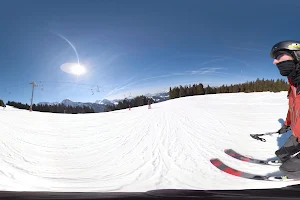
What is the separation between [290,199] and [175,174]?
45cm

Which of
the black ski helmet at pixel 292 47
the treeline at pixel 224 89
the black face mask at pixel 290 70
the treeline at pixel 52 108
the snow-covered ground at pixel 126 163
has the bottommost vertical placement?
the snow-covered ground at pixel 126 163

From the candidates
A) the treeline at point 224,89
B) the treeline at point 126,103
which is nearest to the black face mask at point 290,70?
the treeline at point 224,89

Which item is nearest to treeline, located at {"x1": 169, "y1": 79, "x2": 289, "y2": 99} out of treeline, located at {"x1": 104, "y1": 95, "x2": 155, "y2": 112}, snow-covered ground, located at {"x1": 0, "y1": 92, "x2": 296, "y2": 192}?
treeline, located at {"x1": 104, "y1": 95, "x2": 155, "y2": 112}

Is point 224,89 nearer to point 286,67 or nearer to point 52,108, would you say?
point 286,67

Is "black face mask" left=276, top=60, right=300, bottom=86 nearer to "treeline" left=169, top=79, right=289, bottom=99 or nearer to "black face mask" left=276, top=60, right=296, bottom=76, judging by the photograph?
"black face mask" left=276, top=60, right=296, bottom=76

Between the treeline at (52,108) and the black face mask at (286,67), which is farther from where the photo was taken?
the treeline at (52,108)

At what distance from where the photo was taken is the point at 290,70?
3.07ft

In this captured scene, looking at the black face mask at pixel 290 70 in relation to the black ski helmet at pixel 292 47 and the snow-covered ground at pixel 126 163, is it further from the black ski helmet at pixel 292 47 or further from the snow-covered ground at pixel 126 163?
the snow-covered ground at pixel 126 163

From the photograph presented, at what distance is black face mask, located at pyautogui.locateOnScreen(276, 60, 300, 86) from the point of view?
0.90 meters

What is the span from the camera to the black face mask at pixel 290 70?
90 centimetres

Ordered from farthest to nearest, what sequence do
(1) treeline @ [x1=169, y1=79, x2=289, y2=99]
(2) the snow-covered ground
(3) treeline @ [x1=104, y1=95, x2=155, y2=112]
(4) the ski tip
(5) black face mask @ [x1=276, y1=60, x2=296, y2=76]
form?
1. (3) treeline @ [x1=104, y1=95, x2=155, y2=112]
2. (1) treeline @ [x1=169, y1=79, x2=289, y2=99]
3. (4) the ski tip
4. (5) black face mask @ [x1=276, y1=60, x2=296, y2=76]
5. (2) the snow-covered ground

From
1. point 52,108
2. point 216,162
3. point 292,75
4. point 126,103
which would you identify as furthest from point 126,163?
point 126,103

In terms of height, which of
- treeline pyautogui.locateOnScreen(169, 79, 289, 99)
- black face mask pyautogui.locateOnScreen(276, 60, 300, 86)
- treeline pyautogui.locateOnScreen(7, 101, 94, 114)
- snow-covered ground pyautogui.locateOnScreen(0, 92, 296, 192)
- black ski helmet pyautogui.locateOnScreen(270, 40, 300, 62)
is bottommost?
snow-covered ground pyautogui.locateOnScreen(0, 92, 296, 192)

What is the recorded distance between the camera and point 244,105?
4.07 m
